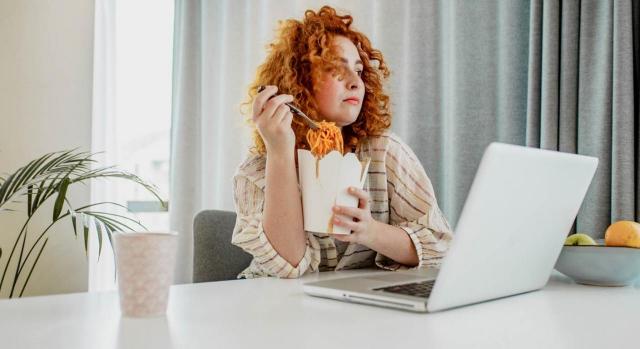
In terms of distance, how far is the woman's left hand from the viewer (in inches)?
45.9

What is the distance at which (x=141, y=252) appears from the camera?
740 millimetres

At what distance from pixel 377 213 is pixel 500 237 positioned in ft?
2.41

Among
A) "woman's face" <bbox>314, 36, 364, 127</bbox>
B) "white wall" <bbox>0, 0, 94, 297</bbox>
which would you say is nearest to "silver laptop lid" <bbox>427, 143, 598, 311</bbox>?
"woman's face" <bbox>314, 36, 364, 127</bbox>

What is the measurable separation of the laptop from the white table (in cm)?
2

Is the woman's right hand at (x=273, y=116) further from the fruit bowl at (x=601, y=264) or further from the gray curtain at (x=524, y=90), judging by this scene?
the gray curtain at (x=524, y=90)

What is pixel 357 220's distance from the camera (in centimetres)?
123

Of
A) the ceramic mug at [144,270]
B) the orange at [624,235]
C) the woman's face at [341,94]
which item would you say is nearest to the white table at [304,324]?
the ceramic mug at [144,270]

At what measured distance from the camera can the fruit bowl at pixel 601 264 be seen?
108 centimetres

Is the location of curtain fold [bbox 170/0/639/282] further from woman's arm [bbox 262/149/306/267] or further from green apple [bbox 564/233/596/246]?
woman's arm [bbox 262/149/306/267]

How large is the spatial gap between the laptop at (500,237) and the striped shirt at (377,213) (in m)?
0.36

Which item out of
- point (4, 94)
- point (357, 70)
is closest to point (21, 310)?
point (357, 70)

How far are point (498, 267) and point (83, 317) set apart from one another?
54 cm

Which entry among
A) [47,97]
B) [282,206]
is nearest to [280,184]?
[282,206]

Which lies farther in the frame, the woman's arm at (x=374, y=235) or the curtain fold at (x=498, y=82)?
the curtain fold at (x=498, y=82)
